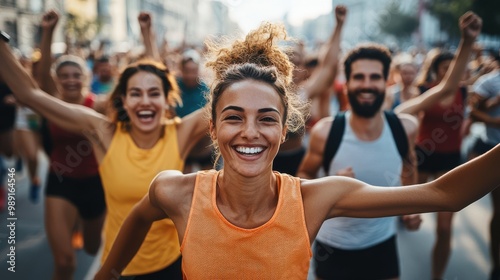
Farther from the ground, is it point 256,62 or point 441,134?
point 256,62

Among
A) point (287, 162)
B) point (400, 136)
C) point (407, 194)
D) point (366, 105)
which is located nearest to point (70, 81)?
point (287, 162)

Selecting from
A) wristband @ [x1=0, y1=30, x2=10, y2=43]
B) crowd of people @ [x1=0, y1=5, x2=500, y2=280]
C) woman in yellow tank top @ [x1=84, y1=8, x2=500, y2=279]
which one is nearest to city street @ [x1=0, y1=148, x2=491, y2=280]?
crowd of people @ [x1=0, y1=5, x2=500, y2=280]

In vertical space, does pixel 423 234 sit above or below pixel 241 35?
below

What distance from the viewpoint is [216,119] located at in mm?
1901

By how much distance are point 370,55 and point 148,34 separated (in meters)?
1.83

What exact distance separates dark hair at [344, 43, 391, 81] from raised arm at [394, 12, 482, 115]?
487mm

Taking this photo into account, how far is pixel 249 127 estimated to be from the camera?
5.75 feet

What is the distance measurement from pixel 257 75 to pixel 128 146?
128cm

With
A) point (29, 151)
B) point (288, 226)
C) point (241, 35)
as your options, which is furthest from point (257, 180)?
point (29, 151)

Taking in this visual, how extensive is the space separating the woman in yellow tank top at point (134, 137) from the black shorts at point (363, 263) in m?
0.94

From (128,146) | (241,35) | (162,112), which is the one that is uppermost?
(241,35)

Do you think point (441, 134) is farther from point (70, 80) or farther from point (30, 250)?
point (30, 250)

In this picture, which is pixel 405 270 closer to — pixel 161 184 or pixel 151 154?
pixel 151 154

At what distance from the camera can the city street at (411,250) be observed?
428 cm
